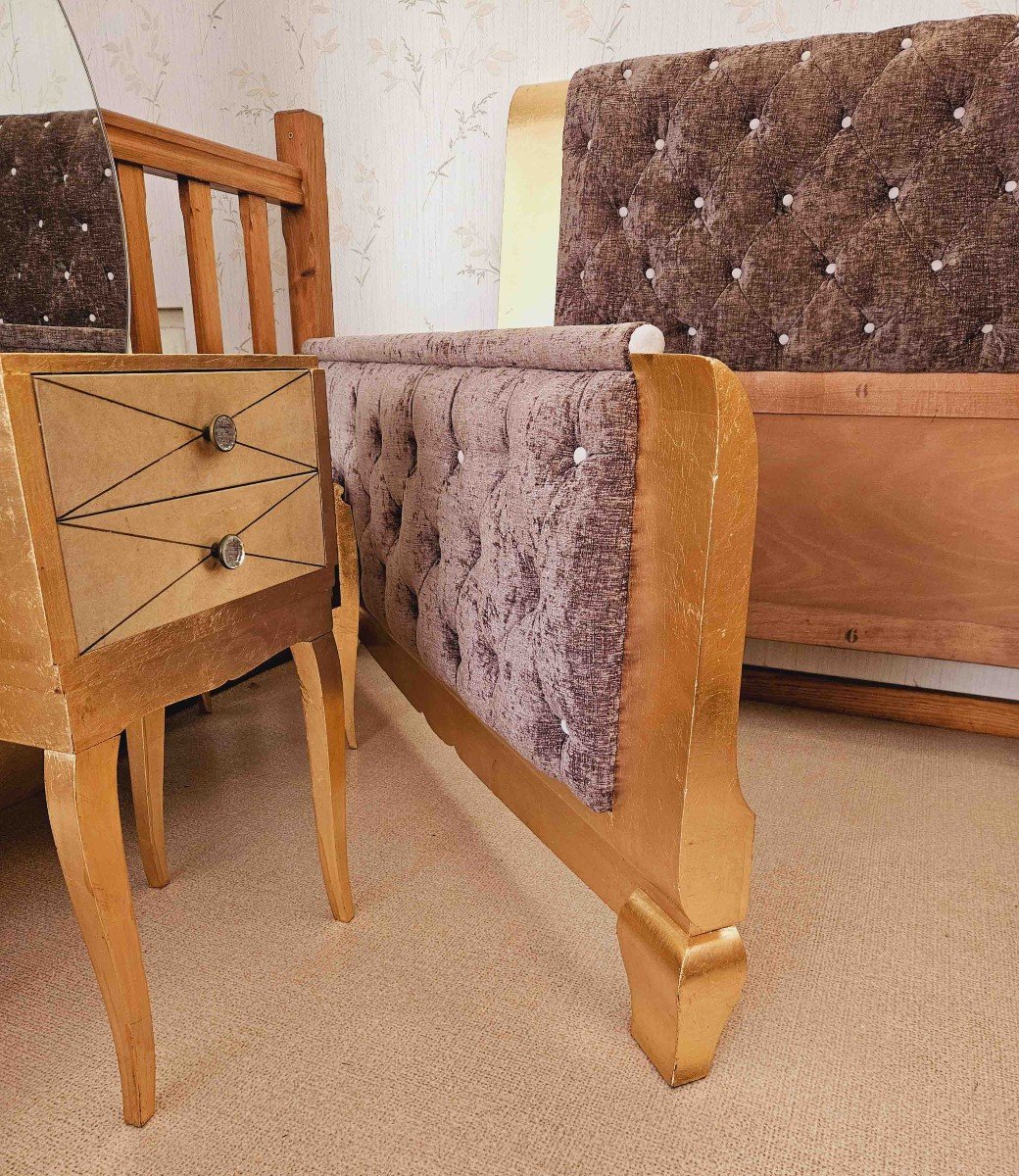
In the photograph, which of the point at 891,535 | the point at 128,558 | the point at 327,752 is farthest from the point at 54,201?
the point at 891,535

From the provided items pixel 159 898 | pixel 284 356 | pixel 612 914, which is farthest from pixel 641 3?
pixel 159 898

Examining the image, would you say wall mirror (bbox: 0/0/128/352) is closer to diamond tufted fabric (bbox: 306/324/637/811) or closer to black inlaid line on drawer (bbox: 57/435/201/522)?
diamond tufted fabric (bbox: 306/324/637/811)

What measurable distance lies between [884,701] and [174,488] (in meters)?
1.50

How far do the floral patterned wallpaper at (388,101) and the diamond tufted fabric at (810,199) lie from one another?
12.8 inches

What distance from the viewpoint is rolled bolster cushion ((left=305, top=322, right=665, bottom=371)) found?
2.36 ft

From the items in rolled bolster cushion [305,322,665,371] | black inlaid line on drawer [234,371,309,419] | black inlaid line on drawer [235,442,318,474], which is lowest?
black inlaid line on drawer [235,442,318,474]

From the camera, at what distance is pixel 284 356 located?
841 mm

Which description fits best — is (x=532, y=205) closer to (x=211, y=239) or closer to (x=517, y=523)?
(x=211, y=239)

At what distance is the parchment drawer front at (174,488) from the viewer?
0.64 metres

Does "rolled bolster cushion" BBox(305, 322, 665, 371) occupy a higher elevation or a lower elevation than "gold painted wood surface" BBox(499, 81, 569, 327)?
lower

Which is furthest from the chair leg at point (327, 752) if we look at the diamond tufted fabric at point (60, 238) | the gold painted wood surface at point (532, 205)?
the gold painted wood surface at point (532, 205)

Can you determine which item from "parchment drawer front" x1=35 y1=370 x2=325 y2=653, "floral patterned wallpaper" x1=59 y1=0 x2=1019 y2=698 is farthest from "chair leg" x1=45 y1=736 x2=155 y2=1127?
"floral patterned wallpaper" x1=59 y1=0 x2=1019 y2=698

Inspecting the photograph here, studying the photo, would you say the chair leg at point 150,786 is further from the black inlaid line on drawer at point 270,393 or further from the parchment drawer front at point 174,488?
the black inlaid line on drawer at point 270,393

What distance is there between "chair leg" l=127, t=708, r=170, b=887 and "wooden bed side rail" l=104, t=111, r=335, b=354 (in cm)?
66
